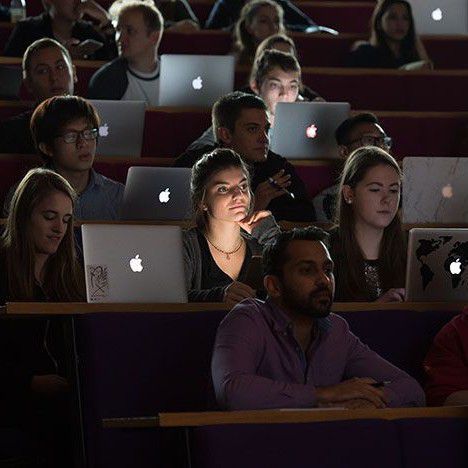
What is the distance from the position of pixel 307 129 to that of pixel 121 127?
41 centimetres

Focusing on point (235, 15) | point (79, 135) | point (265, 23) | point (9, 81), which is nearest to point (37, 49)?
point (9, 81)

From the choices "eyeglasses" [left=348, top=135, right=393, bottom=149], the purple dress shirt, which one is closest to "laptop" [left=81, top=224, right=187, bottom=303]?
the purple dress shirt

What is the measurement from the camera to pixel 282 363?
2.34 metres

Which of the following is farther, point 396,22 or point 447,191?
point 396,22

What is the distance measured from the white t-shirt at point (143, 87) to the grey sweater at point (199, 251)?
110 cm

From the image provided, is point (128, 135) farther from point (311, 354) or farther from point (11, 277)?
point (311, 354)

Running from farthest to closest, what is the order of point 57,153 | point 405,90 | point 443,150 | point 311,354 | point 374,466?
1. point 405,90
2. point 443,150
3. point 57,153
4. point 311,354
5. point 374,466

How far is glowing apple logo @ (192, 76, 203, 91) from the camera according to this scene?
391 centimetres

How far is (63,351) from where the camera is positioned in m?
2.54

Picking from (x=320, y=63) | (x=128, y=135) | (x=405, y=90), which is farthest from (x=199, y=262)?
(x=320, y=63)

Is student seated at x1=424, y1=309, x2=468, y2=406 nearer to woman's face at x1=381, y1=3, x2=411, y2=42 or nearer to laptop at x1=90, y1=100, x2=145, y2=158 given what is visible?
laptop at x1=90, y1=100, x2=145, y2=158

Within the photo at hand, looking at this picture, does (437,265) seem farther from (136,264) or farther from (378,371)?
(136,264)

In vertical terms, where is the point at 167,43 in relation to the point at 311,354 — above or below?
above

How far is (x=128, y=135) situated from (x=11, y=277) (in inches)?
38.1
